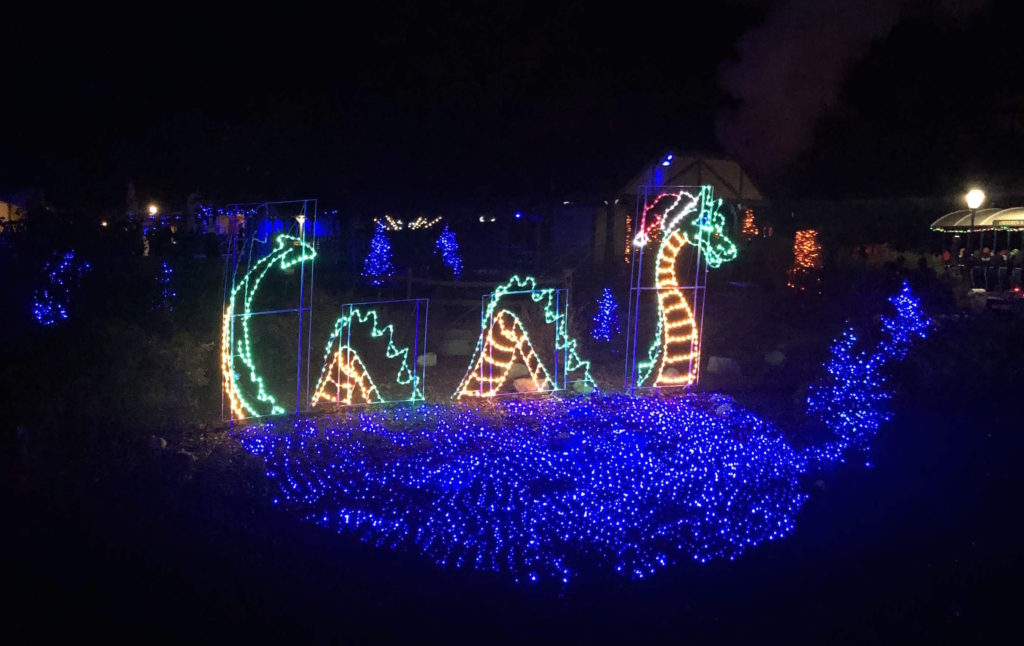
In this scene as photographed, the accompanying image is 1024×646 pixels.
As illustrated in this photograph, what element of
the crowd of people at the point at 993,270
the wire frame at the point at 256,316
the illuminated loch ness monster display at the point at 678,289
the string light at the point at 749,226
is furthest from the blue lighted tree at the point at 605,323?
the string light at the point at 749,226

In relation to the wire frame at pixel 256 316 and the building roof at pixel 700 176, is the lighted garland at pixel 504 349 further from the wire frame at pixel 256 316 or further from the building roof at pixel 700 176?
the building roof at pixel 700 176

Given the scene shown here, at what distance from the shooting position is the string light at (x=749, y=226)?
22014mm

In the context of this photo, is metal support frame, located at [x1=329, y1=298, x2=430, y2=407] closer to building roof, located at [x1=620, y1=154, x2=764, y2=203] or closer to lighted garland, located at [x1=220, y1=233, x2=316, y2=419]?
lighted garland, located at [x1=220, y1=233, x2=316, y2=419]

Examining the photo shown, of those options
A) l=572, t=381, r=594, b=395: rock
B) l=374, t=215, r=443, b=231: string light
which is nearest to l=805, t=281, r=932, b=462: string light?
l=572, t=381, r=594, b=395: rock

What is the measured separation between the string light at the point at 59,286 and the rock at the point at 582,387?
4.86m

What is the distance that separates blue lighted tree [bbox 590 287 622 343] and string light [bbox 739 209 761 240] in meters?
11.5

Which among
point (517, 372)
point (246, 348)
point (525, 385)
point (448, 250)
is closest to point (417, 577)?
point (246, 348)

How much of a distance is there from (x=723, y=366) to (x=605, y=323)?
6.12ft

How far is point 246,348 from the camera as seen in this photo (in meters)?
7.67

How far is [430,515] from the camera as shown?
5.37 meters

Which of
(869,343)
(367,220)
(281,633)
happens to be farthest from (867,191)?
(281,633)

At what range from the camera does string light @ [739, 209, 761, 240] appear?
2201cm

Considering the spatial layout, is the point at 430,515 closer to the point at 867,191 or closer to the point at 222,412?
the point at 222,412

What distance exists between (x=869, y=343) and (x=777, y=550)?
5.32 meters
